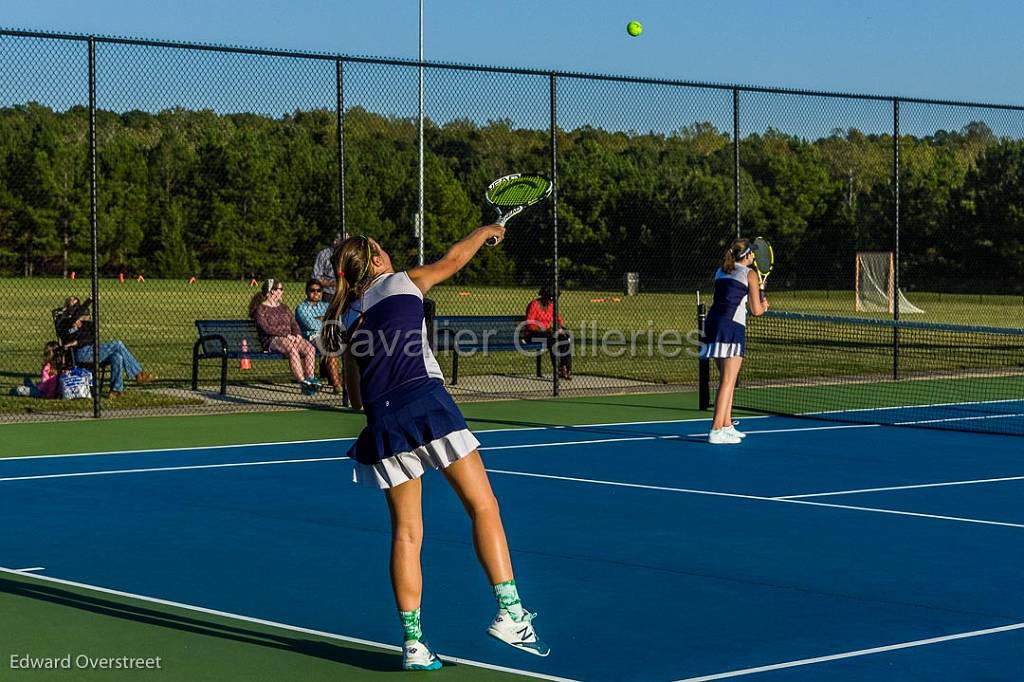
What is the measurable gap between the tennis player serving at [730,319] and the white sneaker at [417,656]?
6.97 m

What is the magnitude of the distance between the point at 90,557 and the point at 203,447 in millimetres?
4446

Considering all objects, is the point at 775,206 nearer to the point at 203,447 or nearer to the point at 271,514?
the point at 203,447

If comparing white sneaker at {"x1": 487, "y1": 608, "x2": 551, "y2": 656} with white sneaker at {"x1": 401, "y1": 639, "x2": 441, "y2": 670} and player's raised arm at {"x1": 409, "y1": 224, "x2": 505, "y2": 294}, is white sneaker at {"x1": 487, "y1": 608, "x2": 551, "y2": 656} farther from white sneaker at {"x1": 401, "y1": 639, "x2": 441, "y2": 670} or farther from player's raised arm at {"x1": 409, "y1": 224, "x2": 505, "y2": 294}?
player's raised arm at {"x1": 409, "y1": 224, "x2": 505, "y2": 294}

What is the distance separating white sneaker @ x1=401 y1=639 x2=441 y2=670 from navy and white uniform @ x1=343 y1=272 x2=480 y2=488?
1.96 feet

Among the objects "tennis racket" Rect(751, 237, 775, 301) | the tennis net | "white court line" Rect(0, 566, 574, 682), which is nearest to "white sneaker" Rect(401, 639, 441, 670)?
"white court line" Rect(0, 566, 574, 682)

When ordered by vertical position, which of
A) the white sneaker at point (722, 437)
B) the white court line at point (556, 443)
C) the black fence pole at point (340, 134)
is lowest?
the white court line at point (556, 443)

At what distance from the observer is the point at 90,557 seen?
7.61 m

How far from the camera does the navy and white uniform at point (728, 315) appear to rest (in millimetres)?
12266

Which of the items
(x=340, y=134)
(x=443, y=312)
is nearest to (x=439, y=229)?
(x=443, y=312)

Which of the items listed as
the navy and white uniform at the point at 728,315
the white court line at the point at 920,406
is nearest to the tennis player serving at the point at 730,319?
the navy and white uniform at the point at 728,315

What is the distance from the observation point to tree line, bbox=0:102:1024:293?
21.8m

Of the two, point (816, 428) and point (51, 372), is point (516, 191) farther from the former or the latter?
point (51, 372)

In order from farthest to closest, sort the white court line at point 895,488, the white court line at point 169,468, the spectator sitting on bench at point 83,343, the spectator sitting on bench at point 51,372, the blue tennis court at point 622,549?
1. the spectator sitting on bench at point 51,372
2. the spectator sitting on bench at point 83,343
3. the white court line at point 169,468
4. the white court line at point 895,488
5. the blue tennis court at point 622,549

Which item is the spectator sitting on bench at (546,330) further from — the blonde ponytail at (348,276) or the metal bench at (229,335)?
the blonde ponytail at (348,276)
